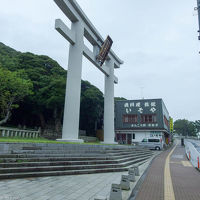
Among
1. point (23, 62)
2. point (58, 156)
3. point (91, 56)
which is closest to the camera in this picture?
point (58, 156)

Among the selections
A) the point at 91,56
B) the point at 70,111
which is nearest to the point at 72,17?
the point at 91,56

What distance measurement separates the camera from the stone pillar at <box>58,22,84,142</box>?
40.4ft

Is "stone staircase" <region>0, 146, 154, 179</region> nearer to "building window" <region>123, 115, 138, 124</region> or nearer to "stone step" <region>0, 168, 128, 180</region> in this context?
"stone step" <region>0, 168, 128, 180</region>

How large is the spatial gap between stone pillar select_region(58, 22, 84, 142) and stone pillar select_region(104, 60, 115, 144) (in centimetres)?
702

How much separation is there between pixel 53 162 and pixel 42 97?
14.6m

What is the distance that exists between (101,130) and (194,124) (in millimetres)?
72293

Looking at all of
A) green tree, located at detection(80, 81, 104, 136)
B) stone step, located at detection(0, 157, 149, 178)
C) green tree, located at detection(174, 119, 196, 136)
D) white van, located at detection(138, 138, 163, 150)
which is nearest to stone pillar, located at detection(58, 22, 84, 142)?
stone step, located at detection(0, 157, 149, 178)

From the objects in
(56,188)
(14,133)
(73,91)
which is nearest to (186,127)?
(73,91)

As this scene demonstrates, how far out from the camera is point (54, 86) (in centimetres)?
2081

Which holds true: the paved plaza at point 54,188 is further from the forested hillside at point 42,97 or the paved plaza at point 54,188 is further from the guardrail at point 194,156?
the forested hillside at point 42,97

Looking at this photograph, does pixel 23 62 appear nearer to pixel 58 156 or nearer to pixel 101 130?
pixel 101 130

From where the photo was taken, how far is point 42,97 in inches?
822

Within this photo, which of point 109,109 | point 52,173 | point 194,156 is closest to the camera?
point 52,173

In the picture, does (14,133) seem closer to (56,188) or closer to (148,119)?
(56,188)
